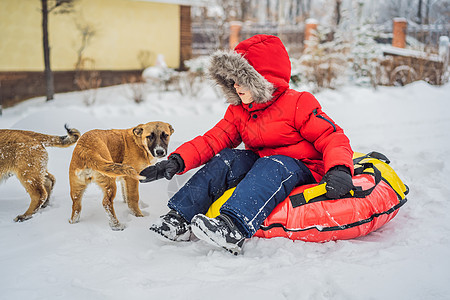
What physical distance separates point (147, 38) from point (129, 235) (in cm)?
1185

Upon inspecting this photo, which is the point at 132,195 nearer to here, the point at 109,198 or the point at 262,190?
the point at 109,198

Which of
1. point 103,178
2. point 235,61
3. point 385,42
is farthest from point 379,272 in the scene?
point 385,42

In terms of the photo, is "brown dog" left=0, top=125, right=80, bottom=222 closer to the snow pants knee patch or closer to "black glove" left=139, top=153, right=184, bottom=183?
"black glove" left=139, top=153, right=184, bottom=183

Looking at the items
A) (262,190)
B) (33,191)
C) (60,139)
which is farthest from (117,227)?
(262,190)

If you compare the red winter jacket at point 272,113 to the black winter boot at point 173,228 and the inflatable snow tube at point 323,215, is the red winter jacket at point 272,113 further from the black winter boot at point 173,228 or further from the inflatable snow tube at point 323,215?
the black winter boot at point 173,228

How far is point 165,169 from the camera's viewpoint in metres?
2.69

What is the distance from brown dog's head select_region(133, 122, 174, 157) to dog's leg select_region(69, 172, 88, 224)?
2.12ft

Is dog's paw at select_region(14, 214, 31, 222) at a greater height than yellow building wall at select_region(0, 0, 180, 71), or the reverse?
yellow building wall at select_region(0, 0, 180, 71)

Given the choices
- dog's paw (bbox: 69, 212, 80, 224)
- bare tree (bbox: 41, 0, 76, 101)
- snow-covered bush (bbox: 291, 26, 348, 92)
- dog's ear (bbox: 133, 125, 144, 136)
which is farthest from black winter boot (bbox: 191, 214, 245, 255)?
bare tree (bbox: 41, 0, 76, 101)

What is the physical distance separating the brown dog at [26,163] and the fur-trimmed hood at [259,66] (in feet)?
5.56

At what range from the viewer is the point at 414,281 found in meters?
1.89

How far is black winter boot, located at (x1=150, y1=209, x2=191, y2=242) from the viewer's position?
2387 mm

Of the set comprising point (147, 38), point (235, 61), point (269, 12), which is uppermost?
point (269, 12)

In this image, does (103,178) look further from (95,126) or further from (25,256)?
(95,126)
